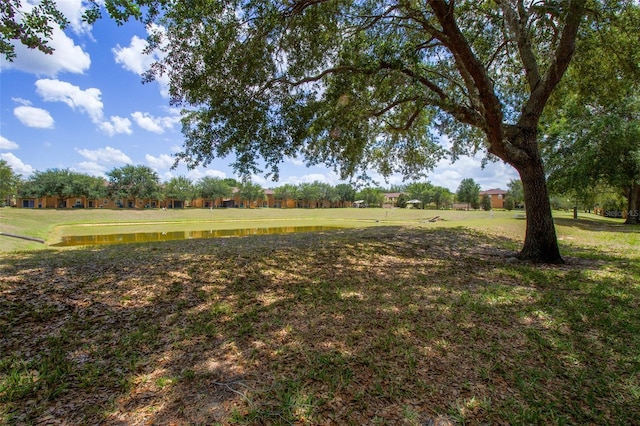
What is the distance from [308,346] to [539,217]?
22.0 feet

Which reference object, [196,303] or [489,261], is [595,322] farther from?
[196,303]

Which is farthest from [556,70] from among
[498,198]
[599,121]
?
[498,198]

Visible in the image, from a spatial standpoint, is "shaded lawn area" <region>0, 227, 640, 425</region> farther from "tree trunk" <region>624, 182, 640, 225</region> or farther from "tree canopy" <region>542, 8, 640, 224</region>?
"tree trunk" <region>624, 182, 640, 225</region>

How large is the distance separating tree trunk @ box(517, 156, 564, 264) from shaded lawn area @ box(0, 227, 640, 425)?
1337 millimetres

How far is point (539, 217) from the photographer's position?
7.00 meters

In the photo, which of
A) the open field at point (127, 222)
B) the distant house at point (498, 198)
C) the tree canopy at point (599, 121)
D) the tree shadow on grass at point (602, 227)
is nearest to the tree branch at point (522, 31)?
the tree canopy at point (599, 121)

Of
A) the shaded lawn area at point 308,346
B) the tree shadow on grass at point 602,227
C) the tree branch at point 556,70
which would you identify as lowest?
the shaded lawn area at point 308,346

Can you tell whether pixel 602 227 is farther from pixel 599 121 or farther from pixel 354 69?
pixel 354 69

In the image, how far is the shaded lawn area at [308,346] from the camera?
2.31 meters

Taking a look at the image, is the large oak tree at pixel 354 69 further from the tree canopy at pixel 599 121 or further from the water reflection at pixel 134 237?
the water reflection at pixel 134 237

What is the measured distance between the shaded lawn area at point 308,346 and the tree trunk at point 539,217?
1337 millimetres

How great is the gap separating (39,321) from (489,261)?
27.0 ft

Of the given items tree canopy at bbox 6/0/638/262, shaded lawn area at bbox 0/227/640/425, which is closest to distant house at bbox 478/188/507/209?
tree canopy at bbox 6/0/638/262

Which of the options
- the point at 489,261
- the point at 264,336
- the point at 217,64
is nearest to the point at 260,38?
the point at 217,64
